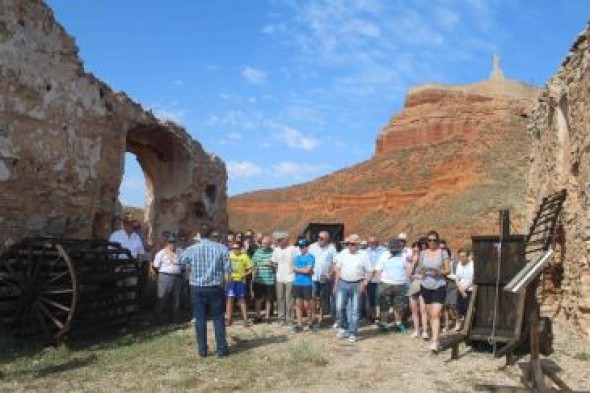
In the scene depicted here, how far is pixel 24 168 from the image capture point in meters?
10.4

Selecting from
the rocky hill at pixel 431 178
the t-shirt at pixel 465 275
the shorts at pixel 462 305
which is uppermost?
the rocky hill at pixel 431 178

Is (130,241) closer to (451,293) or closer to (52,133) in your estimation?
(52,133)

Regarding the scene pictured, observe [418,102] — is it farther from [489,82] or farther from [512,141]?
[512,141]

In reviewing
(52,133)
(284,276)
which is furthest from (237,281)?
(52,133)

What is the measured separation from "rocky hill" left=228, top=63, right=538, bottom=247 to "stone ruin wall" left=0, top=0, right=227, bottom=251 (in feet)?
72.3

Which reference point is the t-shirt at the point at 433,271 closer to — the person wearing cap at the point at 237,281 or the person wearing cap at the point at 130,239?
the person wearing cap at the point at 237,281

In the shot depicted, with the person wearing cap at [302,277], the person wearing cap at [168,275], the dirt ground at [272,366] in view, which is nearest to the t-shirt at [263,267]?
the person wearing cap at [302,277]

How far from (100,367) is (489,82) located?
7225 cm

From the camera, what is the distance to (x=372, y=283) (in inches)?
452

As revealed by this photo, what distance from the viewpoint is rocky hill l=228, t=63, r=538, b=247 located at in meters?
40.9

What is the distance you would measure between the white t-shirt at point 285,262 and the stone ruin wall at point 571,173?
14.4 feet

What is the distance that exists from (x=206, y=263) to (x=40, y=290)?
8.70ft

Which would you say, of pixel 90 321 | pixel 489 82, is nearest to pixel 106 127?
pixel 90 321

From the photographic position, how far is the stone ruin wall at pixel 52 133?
10180 mm
